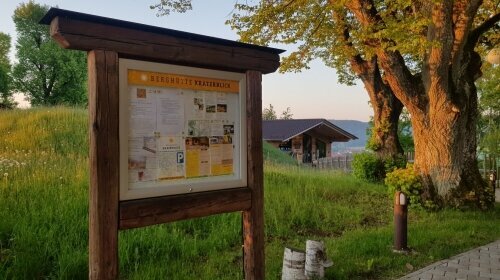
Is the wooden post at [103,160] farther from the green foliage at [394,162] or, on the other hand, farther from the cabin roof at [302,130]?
the cabin roof at [302,130]

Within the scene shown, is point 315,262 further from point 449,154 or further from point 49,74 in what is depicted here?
point 49,74

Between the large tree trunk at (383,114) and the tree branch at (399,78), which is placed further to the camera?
the large tree trunk at (383,114)

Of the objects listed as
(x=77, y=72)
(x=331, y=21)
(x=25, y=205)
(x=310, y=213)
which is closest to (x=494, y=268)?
(x=310, y=213)

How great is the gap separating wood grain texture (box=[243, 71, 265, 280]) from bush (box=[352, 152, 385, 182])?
12478 millimetres

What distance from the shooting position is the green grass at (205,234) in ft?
16.0

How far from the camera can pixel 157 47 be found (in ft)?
10.3

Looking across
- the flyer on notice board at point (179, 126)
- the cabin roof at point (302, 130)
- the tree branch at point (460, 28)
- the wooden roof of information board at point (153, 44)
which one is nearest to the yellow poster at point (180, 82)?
the flyer on notice board at point (179, 126)

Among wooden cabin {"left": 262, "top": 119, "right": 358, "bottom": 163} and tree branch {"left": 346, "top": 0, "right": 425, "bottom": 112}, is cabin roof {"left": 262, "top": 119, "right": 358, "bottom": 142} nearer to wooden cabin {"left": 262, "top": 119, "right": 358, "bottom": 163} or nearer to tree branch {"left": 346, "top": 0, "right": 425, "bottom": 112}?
wooden cabin {"left": 262, "top": 119, "right": 358, "bottom": 163}

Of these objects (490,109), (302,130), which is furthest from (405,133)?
(490,109)

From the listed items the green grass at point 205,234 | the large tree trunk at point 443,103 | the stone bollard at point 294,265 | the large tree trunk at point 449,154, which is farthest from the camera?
the large tree trunk at point 449,154

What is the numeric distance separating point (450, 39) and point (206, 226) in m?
6.59

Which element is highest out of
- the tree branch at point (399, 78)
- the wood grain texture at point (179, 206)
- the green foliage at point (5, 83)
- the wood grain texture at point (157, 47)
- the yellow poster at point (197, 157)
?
the green foliage at point (5, 83)

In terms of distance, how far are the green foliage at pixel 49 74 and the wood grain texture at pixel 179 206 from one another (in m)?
37.0

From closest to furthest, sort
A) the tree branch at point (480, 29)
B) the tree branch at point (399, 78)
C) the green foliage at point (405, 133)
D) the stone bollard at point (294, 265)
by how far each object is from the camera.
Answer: the stone bollard at point (294, 265), the tree branch at point (399, 78), the tree branch at point (480, 29), the green foliage at point (405, 133)
